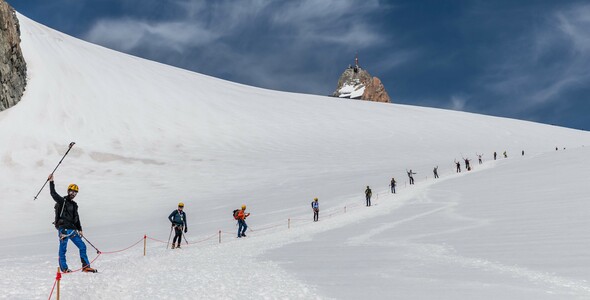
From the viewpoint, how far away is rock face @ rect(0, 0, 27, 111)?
4281 cm

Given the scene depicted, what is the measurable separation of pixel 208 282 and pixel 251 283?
34.2 inches

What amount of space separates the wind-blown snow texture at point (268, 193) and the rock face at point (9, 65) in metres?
1.20

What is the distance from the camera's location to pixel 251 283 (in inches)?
332

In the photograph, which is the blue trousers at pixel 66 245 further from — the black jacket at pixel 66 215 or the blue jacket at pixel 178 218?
the blue jacket at pixel 178 218

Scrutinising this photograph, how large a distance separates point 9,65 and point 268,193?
31383 millimetres

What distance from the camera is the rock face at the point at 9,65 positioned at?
4281 centimetres

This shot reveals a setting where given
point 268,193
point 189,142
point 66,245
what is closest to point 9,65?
point 189,142

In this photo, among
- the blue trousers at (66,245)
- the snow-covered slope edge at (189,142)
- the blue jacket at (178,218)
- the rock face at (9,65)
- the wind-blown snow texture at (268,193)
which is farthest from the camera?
the rock face at (9,65)

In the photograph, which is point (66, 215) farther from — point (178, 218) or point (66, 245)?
point (178, 218)

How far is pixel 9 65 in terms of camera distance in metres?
44.6

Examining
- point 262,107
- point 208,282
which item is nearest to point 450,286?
point 208,282

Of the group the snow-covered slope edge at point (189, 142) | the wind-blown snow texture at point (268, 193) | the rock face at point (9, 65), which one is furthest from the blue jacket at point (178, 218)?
the rock face at point (9, 65)

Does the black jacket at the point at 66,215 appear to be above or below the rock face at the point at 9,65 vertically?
below

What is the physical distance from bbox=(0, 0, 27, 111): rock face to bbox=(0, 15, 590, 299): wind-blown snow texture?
1.20m
